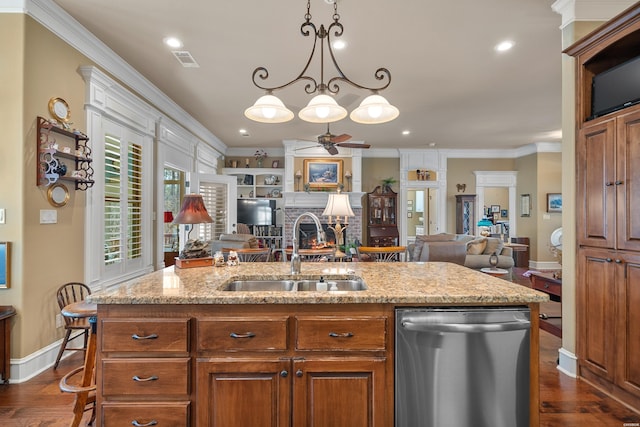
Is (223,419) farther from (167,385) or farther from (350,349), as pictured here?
(350,349)

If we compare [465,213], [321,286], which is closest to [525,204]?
[465,213]

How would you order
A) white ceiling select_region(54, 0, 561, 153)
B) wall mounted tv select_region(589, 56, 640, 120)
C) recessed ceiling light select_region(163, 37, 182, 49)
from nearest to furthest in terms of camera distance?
wall mounted tv select_region(589, 56, 640, 120)
white ceiling select_region(54, 0, 561, 153)
recessed ceiling light select_region(163, 37, 182, 49)

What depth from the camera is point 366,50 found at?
3344 mm

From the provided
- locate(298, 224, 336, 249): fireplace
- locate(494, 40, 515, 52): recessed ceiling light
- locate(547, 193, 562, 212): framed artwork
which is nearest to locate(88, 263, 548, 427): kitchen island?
locate(494, 40, 515, 52): recessed ceiling light

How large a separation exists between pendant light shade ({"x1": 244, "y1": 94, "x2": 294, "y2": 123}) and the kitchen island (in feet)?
3.46

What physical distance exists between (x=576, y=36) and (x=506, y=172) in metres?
6.33

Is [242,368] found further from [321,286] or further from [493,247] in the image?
[493,247]

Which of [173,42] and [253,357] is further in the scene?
[173,42]

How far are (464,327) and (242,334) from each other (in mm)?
974

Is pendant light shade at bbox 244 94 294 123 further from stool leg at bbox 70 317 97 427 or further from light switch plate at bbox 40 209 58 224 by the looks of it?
light switch plate at bbox 40 209 58 224

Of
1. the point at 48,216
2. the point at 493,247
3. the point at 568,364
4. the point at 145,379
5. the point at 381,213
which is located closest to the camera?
the point at 145,379

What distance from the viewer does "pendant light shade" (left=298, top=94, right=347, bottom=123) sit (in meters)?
1.89

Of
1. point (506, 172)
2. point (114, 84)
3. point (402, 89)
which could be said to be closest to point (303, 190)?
point (402, 89)

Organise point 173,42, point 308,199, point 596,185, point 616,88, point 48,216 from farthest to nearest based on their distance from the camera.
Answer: point 308,199 < point 173,42 < point 48,216 < point 596,185 < point 616,88
